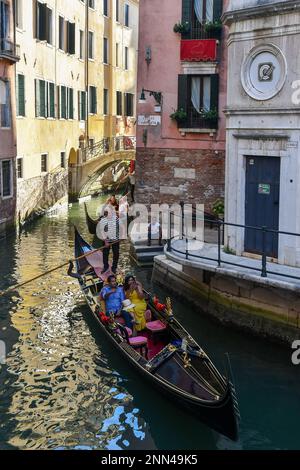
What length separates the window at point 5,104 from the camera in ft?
56.7

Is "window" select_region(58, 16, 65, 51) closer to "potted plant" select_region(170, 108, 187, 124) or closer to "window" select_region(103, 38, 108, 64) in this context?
"window" select_region(103, 38, 108, 64)

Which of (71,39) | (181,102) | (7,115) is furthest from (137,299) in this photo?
(71,39)

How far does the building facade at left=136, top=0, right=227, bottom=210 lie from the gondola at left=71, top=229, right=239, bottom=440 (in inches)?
273

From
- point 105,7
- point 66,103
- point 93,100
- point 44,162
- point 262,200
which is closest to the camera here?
point 262,200

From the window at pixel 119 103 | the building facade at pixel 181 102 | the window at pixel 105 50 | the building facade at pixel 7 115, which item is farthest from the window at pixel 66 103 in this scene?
the building facade at pixel 181 102

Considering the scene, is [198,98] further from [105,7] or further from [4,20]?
[105,7]

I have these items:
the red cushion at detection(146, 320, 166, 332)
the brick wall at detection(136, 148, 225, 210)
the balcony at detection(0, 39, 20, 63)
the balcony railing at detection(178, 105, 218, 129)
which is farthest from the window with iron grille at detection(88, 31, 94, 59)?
the red cushion at detection(146, 320, 166, 332)

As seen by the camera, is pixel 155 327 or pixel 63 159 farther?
pixel 63 159

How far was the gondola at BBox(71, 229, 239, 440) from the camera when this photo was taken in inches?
251

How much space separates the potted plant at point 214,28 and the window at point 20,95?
6.17m

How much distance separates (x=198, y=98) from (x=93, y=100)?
41.5ft

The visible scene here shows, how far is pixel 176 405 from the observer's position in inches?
281

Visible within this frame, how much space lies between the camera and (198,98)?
15531mm
